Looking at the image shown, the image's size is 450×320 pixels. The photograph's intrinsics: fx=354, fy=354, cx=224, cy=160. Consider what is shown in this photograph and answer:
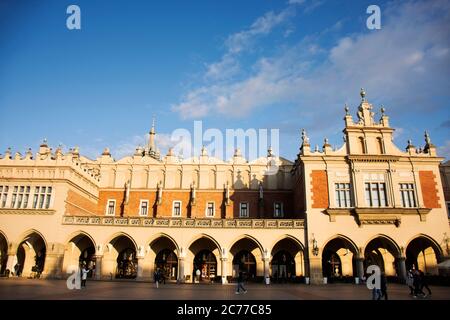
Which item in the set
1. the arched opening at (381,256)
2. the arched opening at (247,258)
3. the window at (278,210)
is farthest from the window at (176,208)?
the arched opening at (381,256)

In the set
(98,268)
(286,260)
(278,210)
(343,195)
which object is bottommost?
(98,268)

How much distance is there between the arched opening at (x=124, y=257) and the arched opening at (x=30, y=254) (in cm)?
643

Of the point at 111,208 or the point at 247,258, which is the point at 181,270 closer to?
the point at 247,258

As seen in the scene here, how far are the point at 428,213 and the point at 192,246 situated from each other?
2115cm

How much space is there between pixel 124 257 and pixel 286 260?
1587cm

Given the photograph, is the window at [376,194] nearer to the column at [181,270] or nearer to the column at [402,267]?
the column at [402,267]

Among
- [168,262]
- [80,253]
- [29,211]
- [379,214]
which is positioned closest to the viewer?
[379,214]

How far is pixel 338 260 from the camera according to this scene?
1353 inches

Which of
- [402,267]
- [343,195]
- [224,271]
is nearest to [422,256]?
[402,267]

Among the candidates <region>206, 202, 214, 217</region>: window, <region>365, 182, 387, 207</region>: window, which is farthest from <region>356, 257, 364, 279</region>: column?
<region>206, 202, 214, 217</region>: window

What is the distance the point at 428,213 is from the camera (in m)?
30.3
